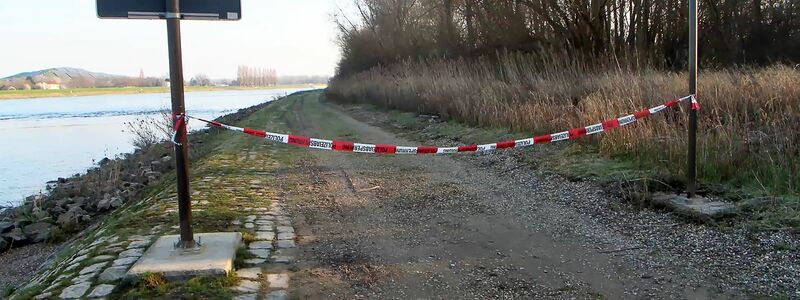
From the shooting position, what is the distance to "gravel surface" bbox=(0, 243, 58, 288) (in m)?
6.79

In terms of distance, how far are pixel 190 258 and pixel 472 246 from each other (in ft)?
7.28

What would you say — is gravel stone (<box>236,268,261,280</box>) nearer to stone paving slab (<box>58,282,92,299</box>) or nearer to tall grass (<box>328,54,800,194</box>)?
stone paving slab (<box>58,282,92,299</box>)

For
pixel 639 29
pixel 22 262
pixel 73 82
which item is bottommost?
pixel 22 262

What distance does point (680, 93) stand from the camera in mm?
9703

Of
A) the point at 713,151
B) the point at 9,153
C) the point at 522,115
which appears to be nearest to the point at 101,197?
the point at 522,115

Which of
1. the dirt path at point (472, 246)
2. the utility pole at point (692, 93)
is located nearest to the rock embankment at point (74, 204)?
the dirt path at point (472, 246)

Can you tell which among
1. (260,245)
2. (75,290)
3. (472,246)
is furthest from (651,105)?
(75,290)

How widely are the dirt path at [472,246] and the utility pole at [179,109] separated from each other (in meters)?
0.95

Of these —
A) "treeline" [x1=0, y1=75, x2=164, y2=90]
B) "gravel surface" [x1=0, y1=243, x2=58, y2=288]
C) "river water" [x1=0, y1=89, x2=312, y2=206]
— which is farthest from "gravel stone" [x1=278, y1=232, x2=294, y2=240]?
"treeline" [x1=0, y1=75, x2=164, y2=90]

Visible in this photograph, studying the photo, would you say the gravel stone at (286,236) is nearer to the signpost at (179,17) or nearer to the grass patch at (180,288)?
the signpost at (179,17)

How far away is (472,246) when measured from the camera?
5.13 metres

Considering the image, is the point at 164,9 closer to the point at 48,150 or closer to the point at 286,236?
the point at 286,236

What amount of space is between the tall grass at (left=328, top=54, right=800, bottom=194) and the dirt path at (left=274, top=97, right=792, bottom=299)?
1296mm

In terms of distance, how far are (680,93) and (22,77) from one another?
125462 millimetres
